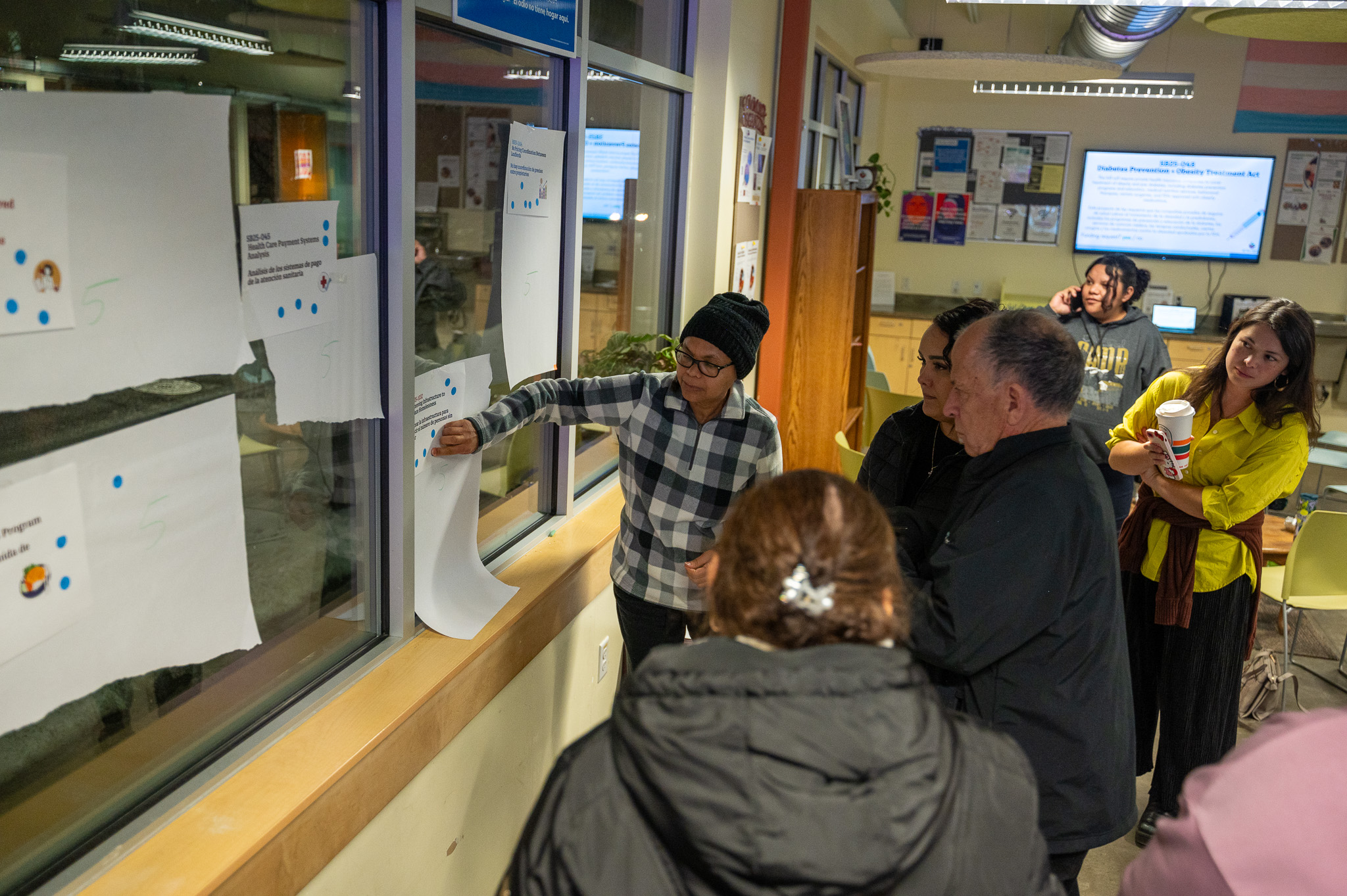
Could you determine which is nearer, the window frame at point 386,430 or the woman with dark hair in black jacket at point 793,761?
the woman with dark hair in black jacket at point 793,761

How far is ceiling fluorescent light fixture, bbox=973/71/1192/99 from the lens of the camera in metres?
5.93

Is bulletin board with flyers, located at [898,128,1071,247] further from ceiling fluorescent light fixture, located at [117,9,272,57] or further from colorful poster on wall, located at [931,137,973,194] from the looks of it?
ceiling fluorescent light fixture, located at [117,9,272,57]

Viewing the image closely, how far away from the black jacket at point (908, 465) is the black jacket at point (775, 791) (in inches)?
42.7

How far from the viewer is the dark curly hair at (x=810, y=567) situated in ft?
3.34

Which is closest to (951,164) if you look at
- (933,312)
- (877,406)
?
(933,312)

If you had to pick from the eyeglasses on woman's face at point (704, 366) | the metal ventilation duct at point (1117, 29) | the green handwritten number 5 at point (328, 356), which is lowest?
the eyeglasses on woman's face at point (704, 366)

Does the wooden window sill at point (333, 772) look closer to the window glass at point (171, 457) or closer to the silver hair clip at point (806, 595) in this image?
the window glass at point (171, 457)

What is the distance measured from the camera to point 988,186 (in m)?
8.31

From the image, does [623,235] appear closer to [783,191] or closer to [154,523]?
[783,191]

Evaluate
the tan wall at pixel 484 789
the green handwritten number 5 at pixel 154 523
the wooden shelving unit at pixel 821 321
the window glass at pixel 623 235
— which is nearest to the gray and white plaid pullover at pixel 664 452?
the tan wall at pixel 484 789

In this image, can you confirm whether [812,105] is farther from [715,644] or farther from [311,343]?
[715,644]

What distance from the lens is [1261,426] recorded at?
8.45ft

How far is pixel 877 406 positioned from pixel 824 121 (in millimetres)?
2134

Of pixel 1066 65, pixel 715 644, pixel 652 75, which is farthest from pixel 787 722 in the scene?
pixel 1066 65
